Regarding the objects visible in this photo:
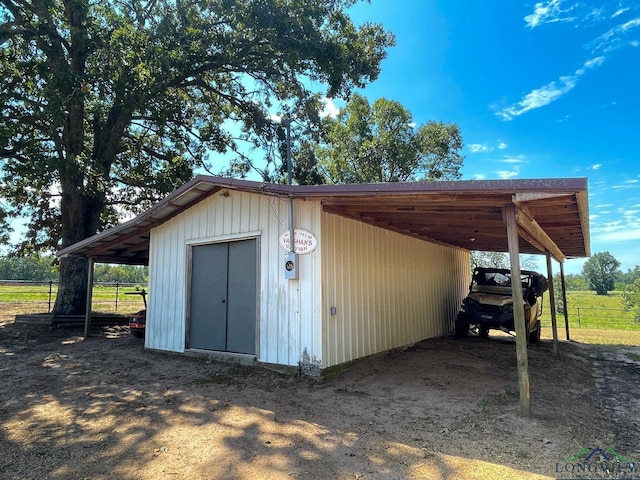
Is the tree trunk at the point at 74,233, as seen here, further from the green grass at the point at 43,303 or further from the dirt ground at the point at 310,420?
the dirt ground at the point at 310,420

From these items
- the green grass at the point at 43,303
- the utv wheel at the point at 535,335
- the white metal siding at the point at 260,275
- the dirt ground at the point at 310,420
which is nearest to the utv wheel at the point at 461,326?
the utv wheel at the point at 535,335

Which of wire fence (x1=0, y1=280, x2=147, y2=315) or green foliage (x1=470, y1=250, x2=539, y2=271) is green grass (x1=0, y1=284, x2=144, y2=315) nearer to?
wire fence (x1=0, y1=280, x2=147, y2=315)

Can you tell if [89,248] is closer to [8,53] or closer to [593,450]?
[8,53]

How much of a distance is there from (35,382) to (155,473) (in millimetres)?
4263

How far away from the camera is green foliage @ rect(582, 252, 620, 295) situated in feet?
195

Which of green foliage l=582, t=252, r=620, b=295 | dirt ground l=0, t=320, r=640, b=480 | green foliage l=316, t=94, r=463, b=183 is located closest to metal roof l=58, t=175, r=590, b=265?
dirt ground l=0, t=320, r=640, b=480

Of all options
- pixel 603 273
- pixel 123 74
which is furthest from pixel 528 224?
pixel 603 273

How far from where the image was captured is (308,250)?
20.2 feet

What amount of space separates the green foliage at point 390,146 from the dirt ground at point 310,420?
14503mm

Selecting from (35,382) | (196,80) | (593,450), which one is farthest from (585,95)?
(35,382)

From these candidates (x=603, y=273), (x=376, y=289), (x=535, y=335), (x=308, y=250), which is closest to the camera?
(x=308, y=250)

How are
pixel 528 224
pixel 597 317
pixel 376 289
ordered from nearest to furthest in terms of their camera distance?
pixel 528 224 < pixel 376 289 < pixel 597 317

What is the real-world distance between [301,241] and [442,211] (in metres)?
2.27

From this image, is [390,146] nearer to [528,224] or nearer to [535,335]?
[535,335]
